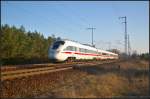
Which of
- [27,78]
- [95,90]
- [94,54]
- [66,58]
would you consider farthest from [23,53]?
[95,90]

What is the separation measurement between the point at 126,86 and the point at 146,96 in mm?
2854

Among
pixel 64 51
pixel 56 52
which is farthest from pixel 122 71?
pixel 56 52

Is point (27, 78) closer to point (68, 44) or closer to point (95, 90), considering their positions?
point (95, 90)

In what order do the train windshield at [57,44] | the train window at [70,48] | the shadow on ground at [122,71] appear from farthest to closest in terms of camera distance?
the train window at [70,48] < the train windshield at [57,44] < the shadow on ground at [122,71]

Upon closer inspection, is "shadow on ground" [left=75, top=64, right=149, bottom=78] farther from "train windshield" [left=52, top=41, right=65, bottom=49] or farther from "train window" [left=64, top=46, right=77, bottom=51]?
"train windshield" [left=52, top=41, right=65, bottom=49]

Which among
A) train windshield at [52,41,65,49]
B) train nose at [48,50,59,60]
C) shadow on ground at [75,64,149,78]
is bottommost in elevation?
shadow on ground at [75,64,149,78]

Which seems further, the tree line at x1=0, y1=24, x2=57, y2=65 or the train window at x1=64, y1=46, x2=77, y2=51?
the tree line at x1=0, y1=24, x2=57, y2=65

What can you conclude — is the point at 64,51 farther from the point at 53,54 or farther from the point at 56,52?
the point at 53,54

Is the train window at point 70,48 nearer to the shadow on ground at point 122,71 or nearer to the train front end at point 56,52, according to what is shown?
the train front end at point 56,52

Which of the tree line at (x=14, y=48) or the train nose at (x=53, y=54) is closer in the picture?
the train nose at (x=53, y=54)

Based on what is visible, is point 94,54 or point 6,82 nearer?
point 6,82

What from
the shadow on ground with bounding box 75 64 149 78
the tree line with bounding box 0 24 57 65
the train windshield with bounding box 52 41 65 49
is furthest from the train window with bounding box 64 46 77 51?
the tree line with bounding box 0 24 57 65

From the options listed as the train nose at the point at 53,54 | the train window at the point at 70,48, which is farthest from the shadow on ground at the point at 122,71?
the train window at the point at 70,48

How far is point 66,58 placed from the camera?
107 feet
